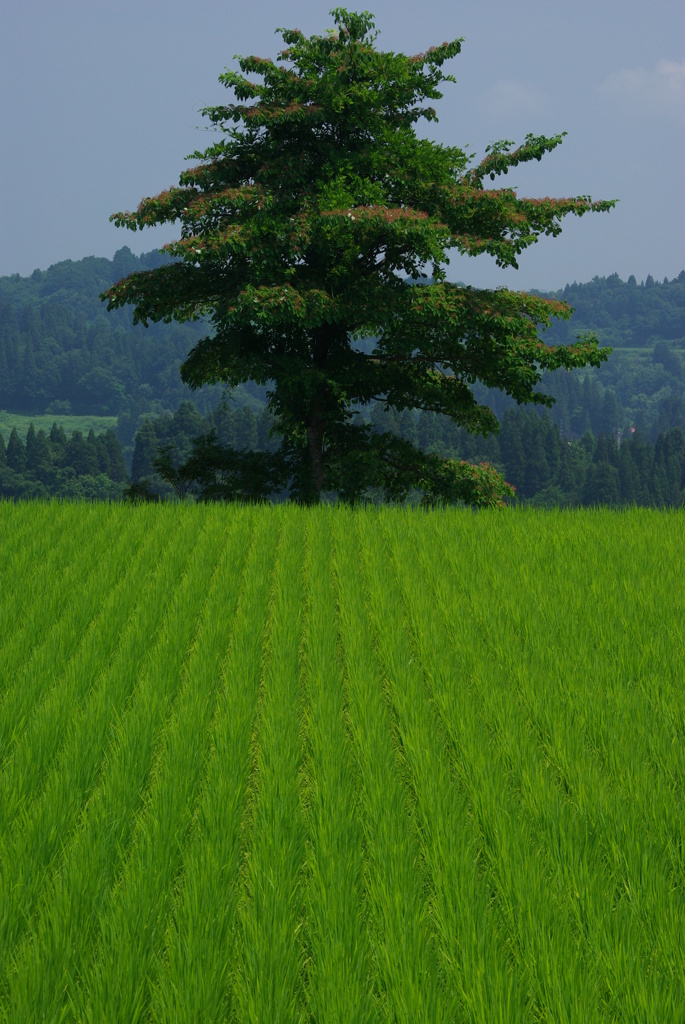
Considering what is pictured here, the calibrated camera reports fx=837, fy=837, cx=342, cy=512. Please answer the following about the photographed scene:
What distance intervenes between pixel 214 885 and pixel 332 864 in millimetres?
466

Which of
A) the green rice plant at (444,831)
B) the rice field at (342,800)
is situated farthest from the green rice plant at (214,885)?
the green rice plant at (444,831)

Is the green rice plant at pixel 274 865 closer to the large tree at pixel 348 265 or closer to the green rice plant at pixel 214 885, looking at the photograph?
the green rice plant at pixel 214 885

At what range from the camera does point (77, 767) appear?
4363 mm

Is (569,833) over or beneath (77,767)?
over

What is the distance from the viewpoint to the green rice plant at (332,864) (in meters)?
2.67

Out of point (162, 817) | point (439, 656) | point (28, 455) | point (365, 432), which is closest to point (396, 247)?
point (365, 432)

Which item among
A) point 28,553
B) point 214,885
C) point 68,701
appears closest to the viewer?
point 214,885

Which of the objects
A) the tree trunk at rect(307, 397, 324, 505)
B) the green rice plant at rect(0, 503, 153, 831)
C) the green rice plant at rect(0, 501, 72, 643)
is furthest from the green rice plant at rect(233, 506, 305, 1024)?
the tree trunk at rect(307, 397, 324, 505)

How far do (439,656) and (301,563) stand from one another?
142 inches

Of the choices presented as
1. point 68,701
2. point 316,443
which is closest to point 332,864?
point 68,701

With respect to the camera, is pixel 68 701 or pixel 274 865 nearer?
pixel 274 865

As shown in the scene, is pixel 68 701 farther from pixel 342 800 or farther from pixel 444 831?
pixel 444 831

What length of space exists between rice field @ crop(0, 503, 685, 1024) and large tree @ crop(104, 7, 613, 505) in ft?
31.3

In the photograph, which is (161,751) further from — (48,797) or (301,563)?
(301,563)
